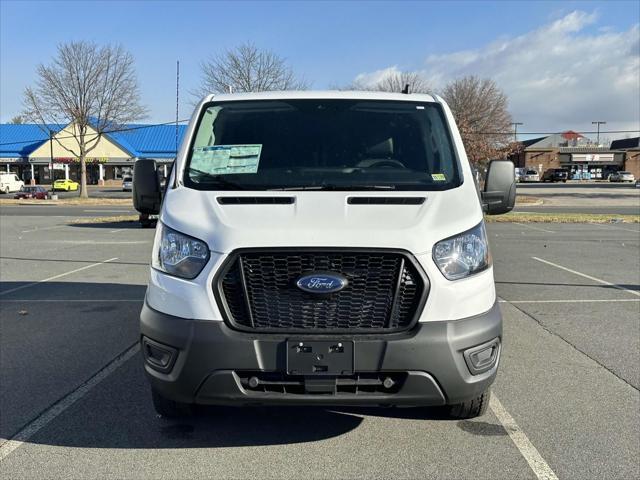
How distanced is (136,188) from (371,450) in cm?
244

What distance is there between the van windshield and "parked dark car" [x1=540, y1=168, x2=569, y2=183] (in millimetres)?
78625

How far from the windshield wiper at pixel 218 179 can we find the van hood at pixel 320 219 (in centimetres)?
14

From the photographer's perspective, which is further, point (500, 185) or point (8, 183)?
point (8, 183)

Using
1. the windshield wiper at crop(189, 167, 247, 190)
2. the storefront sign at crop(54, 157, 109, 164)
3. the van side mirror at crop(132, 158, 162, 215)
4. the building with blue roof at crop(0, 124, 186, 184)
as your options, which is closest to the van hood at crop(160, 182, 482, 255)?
the windshield wiper at crop(189, 167, 247, 190)

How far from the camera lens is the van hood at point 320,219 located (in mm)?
3078

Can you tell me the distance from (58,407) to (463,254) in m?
3.02

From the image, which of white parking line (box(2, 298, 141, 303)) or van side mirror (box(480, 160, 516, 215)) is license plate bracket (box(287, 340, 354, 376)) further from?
white parking line (box(2, 298, 141, 303))

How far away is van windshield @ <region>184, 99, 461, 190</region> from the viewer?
3797mm

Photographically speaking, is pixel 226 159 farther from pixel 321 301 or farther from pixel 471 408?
pixel 471 408

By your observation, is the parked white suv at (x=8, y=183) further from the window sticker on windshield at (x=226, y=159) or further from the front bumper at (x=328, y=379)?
the front bumper at (x=328, y=379)

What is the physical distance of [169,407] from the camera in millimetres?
3775

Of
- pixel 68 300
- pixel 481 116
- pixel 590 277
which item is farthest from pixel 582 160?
pixel 68 300

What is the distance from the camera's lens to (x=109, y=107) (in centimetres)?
4550

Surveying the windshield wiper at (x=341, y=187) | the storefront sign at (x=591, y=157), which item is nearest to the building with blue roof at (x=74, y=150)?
the storefront sign at (x=591, y=157)
